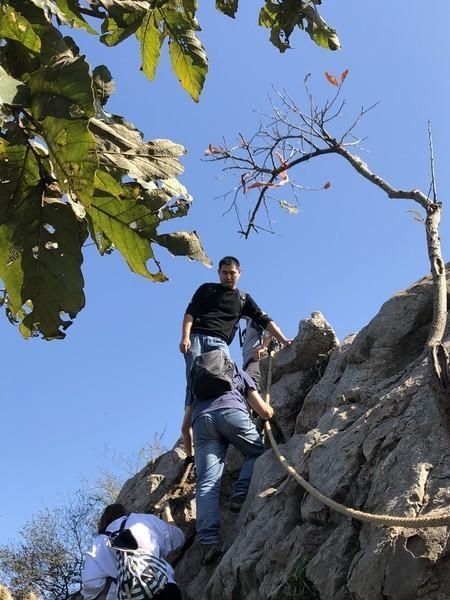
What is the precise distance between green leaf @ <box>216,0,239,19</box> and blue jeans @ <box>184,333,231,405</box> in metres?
4.28

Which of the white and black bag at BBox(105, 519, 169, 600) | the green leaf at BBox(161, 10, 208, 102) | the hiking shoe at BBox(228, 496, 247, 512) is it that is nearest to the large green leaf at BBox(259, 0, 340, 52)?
the green leaf at BBox(161, 10, 208, 102)

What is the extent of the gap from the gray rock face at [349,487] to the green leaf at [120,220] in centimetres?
153

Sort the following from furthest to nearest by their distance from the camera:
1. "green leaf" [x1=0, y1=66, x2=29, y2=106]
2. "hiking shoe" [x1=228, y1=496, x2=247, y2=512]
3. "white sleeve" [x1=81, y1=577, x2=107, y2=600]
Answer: "hiking shoe" [x1=228, y1=496, x2=247, y2=512] → "white sleeve" [x1=81, y1=577, x2=107, y2=600] → "green leaf" [x1=0, y1=66, x2=29, y2=106]

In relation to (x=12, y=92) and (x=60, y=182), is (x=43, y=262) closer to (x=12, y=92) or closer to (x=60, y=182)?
(x=60, y=182)

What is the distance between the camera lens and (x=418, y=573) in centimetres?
362

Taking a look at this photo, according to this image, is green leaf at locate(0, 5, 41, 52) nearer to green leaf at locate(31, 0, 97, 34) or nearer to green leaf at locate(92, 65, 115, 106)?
green leaf at locate(31, 0, 97, 34)

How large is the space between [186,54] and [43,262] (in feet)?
4.25

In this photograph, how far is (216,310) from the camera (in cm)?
742

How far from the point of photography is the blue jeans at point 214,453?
6.25m

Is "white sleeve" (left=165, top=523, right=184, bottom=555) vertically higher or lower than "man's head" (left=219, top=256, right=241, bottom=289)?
lower

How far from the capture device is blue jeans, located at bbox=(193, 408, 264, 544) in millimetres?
6254

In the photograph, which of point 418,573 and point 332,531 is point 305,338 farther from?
point 418,573

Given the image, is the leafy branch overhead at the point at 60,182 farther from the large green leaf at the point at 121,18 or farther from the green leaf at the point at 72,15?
the large green leaf at the point at 121,18

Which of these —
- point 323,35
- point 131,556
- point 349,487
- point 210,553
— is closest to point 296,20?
point 323,35
